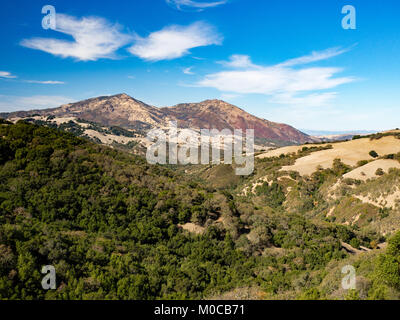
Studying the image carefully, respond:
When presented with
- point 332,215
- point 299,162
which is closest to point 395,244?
point 332,215

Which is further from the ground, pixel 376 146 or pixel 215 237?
pixel 376 146

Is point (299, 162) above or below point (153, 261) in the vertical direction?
above

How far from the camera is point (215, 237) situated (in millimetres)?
26969

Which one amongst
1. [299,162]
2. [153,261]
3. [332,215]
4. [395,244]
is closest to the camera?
[395,244]

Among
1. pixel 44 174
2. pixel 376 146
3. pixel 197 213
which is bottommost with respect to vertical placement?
pixel 197 213

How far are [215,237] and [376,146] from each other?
77.8m

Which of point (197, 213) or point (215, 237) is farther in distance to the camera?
point (197, 213)
